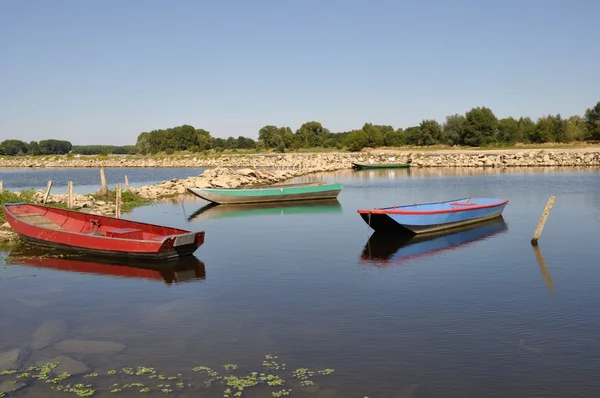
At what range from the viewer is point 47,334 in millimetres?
12945

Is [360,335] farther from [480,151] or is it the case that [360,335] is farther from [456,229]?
[480,151]

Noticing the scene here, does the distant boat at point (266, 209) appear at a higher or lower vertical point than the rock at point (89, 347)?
lower

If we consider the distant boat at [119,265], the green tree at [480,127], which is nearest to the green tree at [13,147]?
the green tree at [480,127]

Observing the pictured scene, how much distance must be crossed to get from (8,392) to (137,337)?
302 centimetres

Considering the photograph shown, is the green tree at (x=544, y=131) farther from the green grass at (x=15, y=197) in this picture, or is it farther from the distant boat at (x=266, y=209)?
the green grass at (x=15, y=197)

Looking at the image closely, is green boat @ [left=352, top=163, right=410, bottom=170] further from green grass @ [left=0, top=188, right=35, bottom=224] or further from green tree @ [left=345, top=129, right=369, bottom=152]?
green grass @ [left=0, top=188, right=35, bottom=224]

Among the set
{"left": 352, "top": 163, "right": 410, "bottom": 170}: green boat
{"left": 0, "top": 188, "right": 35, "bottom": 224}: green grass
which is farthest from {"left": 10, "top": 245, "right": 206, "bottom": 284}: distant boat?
{"left": 352, "top": 163, "right": 410, "bottom": 170}: green boat

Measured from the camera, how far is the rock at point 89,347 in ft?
38.7

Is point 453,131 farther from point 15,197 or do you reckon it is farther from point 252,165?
point 15,197

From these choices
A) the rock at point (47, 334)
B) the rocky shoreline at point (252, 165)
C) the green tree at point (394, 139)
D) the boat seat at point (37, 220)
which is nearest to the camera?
the rock at point (47, 334)

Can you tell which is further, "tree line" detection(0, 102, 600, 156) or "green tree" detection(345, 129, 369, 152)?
"green tree" detection(345, 129, 369, 152)

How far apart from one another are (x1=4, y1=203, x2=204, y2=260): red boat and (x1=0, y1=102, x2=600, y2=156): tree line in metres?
96.0

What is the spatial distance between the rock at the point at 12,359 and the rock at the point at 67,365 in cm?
38

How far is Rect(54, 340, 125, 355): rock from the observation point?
11.8 m
